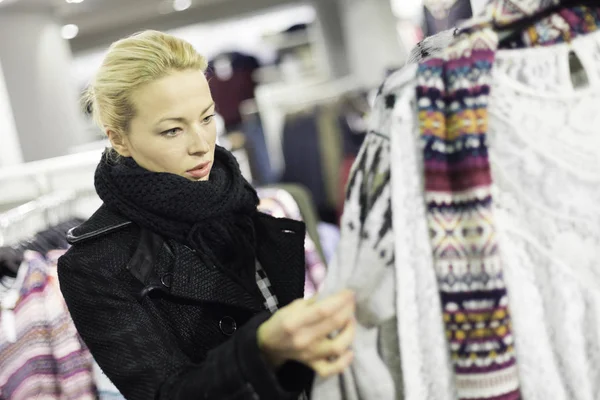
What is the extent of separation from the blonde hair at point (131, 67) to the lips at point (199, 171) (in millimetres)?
115

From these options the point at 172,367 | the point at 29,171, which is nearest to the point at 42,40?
the point at 29,171

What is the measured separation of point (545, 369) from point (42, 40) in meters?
5.10

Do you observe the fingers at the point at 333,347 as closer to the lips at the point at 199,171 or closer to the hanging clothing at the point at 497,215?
the hanging clothing at the point at 497,215

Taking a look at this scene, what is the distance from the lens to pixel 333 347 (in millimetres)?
630

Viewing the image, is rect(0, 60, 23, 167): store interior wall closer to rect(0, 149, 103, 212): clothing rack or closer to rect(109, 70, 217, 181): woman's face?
rect(0, 149, 103, 212): clothing rack

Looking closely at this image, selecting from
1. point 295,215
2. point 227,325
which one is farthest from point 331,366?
point 295,215

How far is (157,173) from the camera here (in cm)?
92

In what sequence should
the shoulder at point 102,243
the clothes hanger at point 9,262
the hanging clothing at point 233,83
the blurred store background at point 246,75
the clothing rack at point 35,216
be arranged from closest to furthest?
the shoulder at point 102,243 < the clothes hanger at point 9,262 < the clothing rack at point 35,216 < the blurred store background at point 246,75 < the hanging clothing at point 233,83

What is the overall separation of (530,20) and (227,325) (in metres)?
0.62

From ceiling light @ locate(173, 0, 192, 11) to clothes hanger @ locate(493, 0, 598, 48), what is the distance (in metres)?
6.08

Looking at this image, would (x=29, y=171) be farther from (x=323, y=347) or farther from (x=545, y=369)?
(x=545, y=369)

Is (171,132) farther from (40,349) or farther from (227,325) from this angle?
(40,349)

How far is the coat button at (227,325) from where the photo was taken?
95 centimetres

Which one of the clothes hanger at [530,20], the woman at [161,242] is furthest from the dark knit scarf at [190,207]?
the clothes hanger at [530,20]
